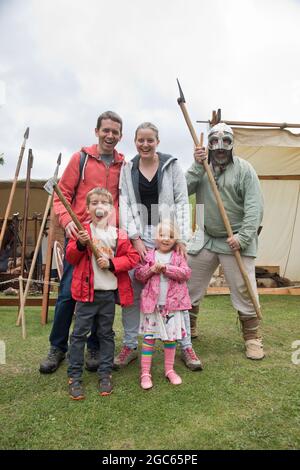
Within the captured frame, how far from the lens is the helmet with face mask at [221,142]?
3.13 m

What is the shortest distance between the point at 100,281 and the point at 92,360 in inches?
27.8

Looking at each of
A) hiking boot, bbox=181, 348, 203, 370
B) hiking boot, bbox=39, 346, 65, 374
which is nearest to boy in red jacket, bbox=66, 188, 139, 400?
hiking boot, bbox=39, 346, 65, 374

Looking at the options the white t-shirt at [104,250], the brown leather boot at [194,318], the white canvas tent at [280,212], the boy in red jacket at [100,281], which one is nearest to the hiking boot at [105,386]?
the boy in red jacket at [100,281]

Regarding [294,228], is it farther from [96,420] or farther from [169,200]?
[96,420]

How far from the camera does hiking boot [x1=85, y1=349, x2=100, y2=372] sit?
8.89ft

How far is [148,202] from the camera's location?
9.12 ft

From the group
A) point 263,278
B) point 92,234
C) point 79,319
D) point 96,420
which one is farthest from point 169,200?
point 263,278

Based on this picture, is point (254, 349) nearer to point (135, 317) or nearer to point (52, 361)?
point (135, 317)

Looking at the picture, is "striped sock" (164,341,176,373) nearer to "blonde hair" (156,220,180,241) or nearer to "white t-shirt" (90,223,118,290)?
"white t-shirt" (90,223,118,290)

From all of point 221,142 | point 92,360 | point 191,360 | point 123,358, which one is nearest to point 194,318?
point 191,360

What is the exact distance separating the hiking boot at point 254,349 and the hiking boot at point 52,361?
1.41m

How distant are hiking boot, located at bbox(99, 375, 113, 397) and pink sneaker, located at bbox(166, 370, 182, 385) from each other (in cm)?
39
